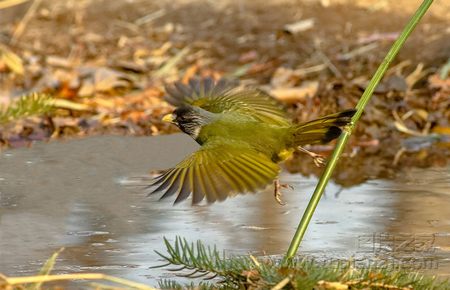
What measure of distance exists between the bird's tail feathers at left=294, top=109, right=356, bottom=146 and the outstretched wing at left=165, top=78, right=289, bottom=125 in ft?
1.57

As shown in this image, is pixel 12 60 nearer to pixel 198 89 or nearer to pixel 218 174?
pixel 198 89

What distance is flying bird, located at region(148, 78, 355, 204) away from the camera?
3641 millimetres

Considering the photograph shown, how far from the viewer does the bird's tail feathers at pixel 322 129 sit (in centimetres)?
354

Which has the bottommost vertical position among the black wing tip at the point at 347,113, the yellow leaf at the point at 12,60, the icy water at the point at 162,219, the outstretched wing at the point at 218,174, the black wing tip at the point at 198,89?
the icy water at the point at 162,219

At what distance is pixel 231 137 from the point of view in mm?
4023

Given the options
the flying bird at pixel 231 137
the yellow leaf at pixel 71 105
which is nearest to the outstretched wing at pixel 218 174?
the flying bird at pixel 231 137

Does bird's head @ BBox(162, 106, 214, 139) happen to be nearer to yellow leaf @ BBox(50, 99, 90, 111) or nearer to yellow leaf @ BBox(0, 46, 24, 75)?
yellow leaf @ BBox(50, 99, 90, 111)

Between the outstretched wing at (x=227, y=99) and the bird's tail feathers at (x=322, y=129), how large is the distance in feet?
1.57

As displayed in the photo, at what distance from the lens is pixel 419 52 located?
27.9ft

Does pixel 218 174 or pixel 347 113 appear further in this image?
pixel 218 174

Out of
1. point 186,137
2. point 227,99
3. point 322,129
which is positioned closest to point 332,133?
point 322,129

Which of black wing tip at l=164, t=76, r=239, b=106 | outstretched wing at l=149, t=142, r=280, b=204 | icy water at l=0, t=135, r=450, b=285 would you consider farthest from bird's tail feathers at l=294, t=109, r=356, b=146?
black wing tip at l=164, t=76, r=239, b=106

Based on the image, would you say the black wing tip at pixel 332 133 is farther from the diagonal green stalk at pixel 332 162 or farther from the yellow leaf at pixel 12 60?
the yellow leaf at pixel 12 60

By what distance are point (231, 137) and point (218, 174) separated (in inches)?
13.6
